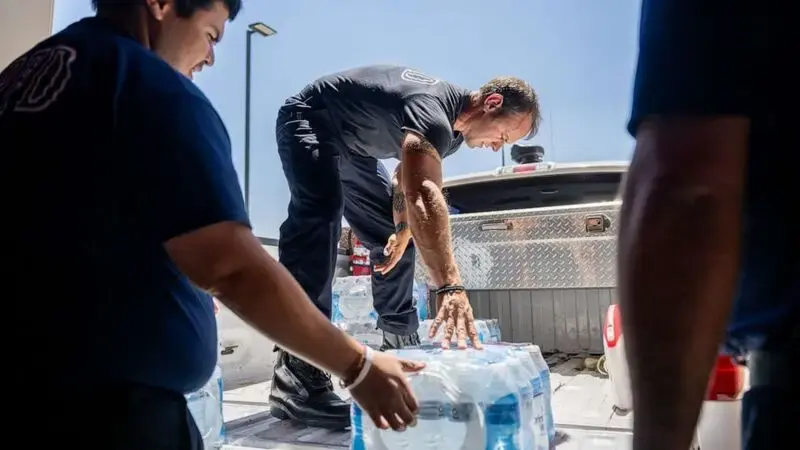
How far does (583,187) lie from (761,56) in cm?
342

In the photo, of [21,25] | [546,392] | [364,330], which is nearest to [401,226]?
[546,392]

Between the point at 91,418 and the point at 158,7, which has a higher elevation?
the point at 158,7

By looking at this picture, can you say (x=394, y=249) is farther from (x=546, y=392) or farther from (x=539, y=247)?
(x=539, y=247)

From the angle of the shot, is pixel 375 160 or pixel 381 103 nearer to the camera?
pixel 381 103

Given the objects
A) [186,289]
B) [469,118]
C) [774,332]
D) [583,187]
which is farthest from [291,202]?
[583,187]

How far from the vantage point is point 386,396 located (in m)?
1.06

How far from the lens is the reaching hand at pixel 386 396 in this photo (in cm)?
104

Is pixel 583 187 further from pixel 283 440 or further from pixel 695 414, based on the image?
pixel 695 414

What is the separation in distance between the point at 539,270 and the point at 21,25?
2.72 m

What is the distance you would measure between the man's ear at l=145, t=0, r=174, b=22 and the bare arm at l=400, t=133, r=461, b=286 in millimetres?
1007

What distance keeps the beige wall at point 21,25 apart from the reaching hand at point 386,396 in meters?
1.54

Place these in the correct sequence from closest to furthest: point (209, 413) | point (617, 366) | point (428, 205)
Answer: point (428, 205)
point (209, 413)
point (617, 366)

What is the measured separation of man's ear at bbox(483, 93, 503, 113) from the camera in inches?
89.3

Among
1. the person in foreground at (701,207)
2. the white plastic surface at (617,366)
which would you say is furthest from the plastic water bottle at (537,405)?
the person in foreground at (701,207)
